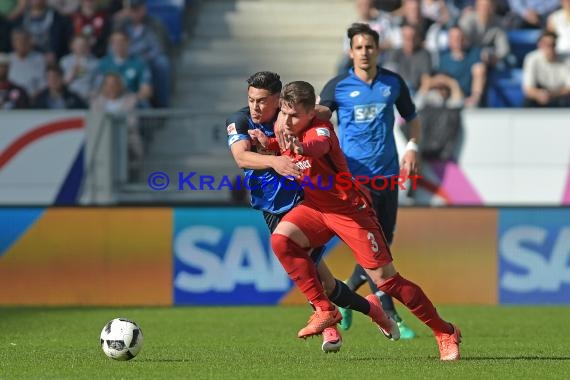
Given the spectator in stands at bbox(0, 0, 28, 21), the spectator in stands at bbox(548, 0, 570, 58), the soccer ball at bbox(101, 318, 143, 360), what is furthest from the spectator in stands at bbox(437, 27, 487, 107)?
the soccer ball at bbox(101, 318, 143, 360)

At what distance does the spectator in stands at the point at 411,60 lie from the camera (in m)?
17.2

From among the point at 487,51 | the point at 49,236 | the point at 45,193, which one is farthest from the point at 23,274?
the point at 487,51

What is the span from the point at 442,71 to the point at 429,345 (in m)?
7.83

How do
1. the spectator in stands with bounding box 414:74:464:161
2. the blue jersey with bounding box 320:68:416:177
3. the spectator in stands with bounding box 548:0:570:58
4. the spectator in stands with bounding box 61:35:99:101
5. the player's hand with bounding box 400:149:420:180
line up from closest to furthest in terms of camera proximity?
1. the player's hand with bounding box 400:149:420:180
2. the blue jersey with bounding box 320:68:416:177
3. the spectator in stands with bounding box 414:74:464:161
4. the spectator in stands with bounding box 61:35:99:101
5. the spectator in stands with bounding box 548:0:570:58

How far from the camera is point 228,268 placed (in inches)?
577

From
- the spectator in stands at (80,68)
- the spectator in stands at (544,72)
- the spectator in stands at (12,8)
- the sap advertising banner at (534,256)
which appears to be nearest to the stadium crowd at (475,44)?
the spectator in stands at (544,72)

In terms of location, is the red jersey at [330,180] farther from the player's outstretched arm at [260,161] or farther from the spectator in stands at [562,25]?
the spectator in stands at [562,25]

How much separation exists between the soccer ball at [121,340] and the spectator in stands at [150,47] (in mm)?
9509

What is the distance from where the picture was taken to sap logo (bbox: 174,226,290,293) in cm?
A: 1463

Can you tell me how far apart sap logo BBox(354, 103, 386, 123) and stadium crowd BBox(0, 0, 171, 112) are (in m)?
6.85

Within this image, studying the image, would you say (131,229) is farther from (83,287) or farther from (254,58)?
(254,58)

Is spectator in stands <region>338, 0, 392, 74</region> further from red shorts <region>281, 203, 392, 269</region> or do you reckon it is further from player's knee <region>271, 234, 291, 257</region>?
player's knee <region>271, 234, 291, 257</region>

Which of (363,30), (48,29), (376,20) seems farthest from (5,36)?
(363,30)

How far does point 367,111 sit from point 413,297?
2.43 metres
